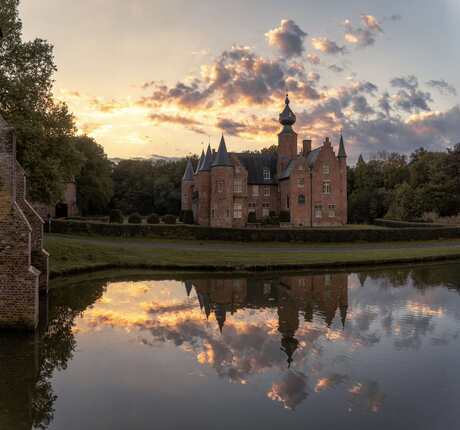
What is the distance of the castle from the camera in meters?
50.9

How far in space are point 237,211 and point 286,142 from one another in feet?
40.4

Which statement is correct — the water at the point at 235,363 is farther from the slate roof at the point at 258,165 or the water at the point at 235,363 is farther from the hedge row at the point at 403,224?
the slate roof at the point at 258,165

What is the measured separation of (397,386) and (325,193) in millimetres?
47458

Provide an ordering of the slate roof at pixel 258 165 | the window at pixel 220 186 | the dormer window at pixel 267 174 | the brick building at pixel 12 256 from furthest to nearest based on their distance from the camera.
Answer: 1. the dormer window at pixel 267 174
2. the slate roof at pixel 258 165
3. the window at pixel 220 186
4. the brick building at pixel 12 256

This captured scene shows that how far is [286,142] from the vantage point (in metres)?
57.5

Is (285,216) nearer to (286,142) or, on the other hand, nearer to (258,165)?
(258,165)

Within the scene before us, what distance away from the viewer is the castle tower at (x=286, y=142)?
57.5 metres

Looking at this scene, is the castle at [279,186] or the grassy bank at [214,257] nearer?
the grassy bank at [214,257]

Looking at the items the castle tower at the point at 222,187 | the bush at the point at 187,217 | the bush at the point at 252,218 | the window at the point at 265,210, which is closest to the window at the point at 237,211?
the bush at the point at 252,218

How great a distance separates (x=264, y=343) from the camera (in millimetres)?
11141

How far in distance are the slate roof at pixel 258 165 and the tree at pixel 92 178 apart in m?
26.5

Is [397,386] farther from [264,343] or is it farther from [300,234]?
[300,234]

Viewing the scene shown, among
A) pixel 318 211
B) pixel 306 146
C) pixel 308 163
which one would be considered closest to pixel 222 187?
pixel 308 163

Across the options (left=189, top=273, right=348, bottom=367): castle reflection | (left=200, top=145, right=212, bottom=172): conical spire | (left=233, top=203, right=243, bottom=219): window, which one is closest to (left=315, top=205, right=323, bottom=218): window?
(left=233, top=203, right=243, bottom=219): window
